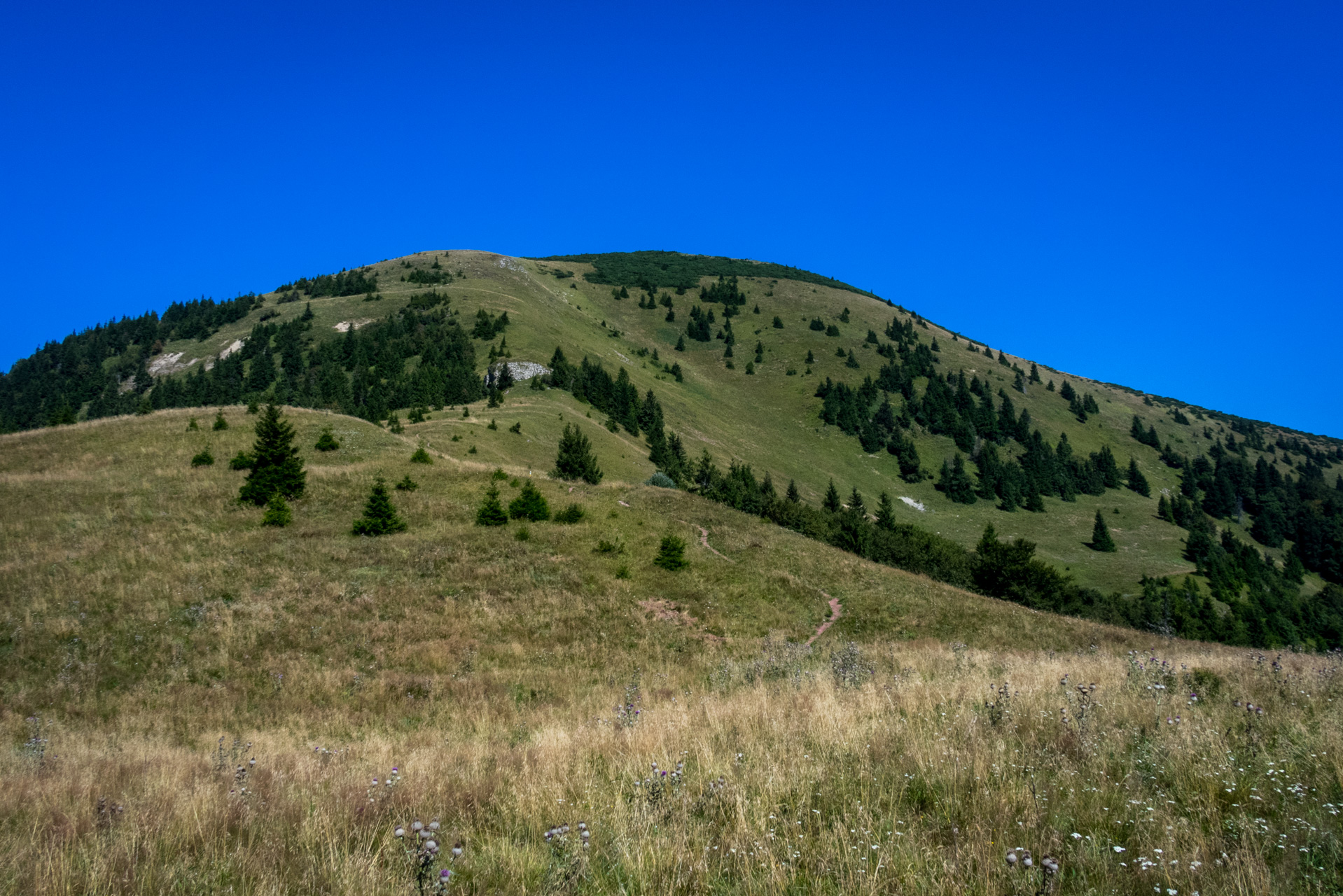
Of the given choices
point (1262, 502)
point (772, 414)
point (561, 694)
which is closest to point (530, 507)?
point (561, 694)

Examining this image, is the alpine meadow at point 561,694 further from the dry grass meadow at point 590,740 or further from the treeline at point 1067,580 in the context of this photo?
the treeline at point 1067,580

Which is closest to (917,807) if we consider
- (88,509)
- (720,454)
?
(88,509)

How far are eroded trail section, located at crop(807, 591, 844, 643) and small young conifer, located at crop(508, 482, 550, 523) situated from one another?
14.0m

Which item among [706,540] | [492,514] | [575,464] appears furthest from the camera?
[575,464]

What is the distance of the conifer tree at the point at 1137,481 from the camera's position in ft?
440

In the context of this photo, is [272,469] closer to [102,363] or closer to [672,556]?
[672,556]

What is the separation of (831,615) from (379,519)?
1974 cm

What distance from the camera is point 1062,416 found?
160 meters

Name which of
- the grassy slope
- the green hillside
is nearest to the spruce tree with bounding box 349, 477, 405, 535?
the grassy slope

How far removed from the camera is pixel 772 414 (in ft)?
456

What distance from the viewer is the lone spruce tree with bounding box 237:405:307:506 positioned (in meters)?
29.6

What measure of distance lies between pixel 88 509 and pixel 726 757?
3385cm

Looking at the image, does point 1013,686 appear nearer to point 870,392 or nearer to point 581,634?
point 581,634

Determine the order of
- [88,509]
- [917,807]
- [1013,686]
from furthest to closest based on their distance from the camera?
1. [88,509]
2. [1013,686]
3. [917,807]
